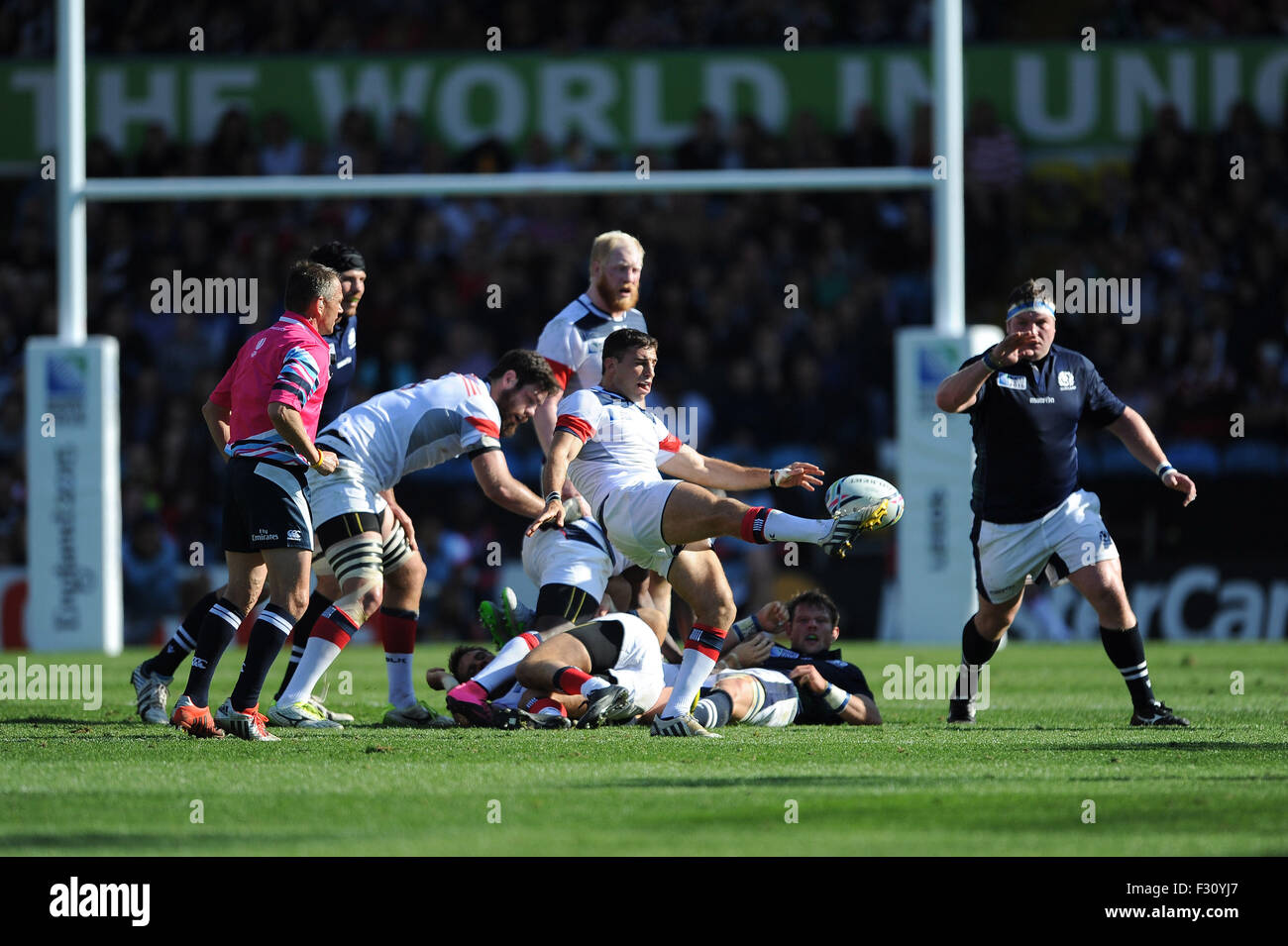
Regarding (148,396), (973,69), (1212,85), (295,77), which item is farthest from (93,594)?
A: (1212,85)

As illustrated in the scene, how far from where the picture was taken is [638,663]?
28.5 feet

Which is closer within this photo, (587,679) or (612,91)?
(587,679)

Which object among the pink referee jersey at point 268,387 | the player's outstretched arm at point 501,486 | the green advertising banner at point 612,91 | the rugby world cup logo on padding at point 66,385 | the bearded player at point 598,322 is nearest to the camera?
the pink referee jersey at point 268,387

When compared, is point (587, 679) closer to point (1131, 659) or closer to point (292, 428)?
point (292, 428)

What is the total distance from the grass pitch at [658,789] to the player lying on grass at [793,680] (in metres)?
0.19

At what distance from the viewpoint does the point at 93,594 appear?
15.7m

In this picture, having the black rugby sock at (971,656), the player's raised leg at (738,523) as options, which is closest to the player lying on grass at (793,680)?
the black rugby sock at (971,656)

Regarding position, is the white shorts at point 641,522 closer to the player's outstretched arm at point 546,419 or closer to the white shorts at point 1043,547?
the player's outstretched arm at point 546,419

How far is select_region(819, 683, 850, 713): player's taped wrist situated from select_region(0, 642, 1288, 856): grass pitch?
0.19m

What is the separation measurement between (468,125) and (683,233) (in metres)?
2.68

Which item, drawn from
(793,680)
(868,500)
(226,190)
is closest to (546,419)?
(793,680)

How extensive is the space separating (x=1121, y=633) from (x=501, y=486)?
2993 mm

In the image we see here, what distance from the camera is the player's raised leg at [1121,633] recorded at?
8.70 metres

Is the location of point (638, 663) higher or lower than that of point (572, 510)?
lower
